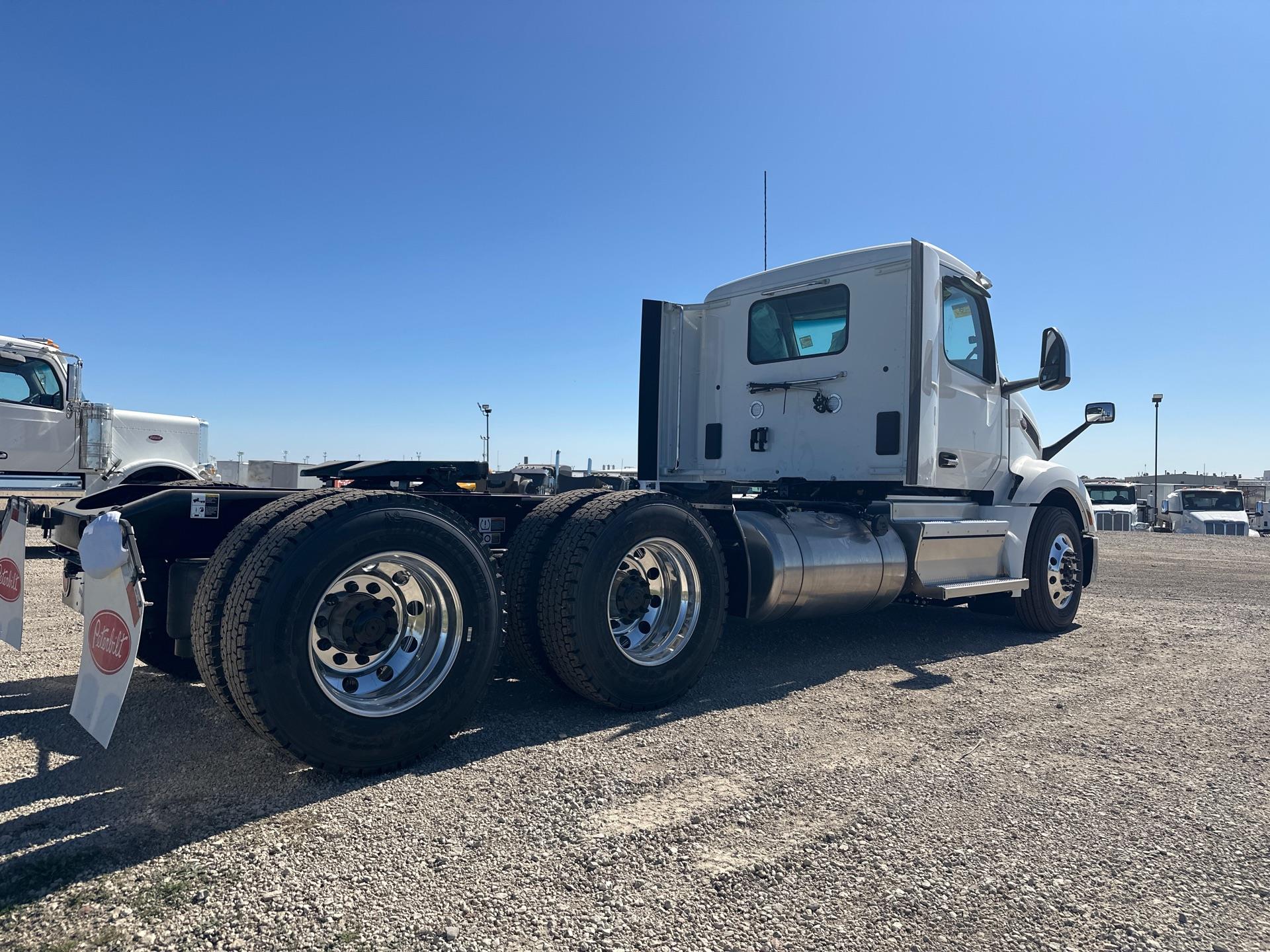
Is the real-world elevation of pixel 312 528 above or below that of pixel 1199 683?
above

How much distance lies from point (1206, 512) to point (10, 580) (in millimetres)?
31812

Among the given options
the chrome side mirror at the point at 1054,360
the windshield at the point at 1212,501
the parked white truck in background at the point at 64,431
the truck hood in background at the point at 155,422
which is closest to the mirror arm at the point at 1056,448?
the chrome side mirror at the point at 1054,360

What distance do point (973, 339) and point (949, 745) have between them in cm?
387

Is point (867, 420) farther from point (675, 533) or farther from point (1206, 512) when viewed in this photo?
point (1206, 512)

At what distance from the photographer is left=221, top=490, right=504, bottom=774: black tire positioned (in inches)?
111

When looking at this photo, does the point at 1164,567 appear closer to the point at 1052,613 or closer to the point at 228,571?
the point at 1052,613

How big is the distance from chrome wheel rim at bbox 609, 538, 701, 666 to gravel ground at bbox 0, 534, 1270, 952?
1.18 feet

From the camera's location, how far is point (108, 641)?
9.23ft

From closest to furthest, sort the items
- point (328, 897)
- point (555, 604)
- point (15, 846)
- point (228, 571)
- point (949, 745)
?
point (328, 897), point (15, 846), point (228, 571), point (949, 745), point (555, 604)

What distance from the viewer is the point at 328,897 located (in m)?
2.18

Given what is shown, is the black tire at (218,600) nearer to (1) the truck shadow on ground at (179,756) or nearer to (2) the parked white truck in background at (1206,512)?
(1) the truck shadow on ground at (179,756)

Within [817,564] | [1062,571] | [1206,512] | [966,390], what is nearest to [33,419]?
[817,564]

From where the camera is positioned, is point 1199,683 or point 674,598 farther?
point 1199,683

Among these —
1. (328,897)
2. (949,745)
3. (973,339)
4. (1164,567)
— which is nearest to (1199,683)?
(949,745)
